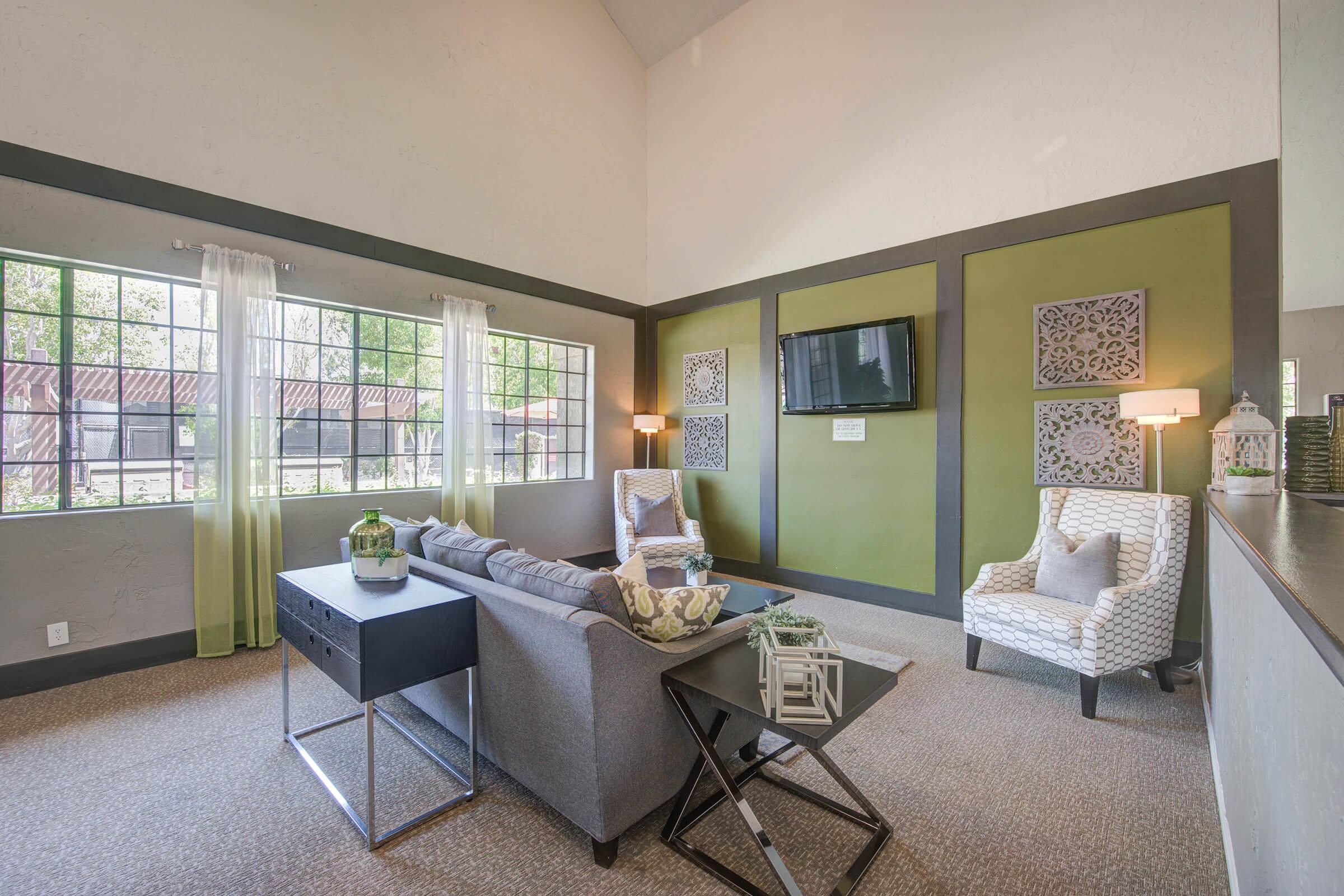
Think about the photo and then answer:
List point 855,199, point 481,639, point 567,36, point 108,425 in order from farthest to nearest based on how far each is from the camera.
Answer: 1. point 567,36
2. point 855,199
3. point 108,425
4. point 481,639

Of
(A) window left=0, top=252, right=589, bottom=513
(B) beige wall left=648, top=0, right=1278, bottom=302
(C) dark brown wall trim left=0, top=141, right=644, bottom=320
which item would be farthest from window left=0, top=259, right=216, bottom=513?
(B) beige wall left=648, top=0, right=1278, bottom=302

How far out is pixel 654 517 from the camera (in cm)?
509

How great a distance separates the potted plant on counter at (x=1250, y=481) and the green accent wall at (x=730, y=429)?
3160 mm

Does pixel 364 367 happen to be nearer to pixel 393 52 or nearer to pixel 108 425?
pixel 108 425

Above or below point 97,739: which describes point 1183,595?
above

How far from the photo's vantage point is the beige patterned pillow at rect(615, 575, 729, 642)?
1860mm

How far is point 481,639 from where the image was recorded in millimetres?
2049

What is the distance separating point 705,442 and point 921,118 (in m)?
3.24

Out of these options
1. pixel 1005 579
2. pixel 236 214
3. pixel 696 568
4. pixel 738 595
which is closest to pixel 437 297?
pixel 236 214

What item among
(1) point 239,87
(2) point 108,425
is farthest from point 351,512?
(1) point 239,87

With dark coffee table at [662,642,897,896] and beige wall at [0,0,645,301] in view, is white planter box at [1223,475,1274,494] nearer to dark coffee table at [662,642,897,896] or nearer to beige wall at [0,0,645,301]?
dark coffee table at [662,642,897,896]

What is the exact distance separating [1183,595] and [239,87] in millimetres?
6517

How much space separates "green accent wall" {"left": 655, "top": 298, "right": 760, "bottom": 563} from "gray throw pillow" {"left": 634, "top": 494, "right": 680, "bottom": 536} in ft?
1.90

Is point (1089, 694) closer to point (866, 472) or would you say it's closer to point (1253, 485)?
point (1253, 485)
